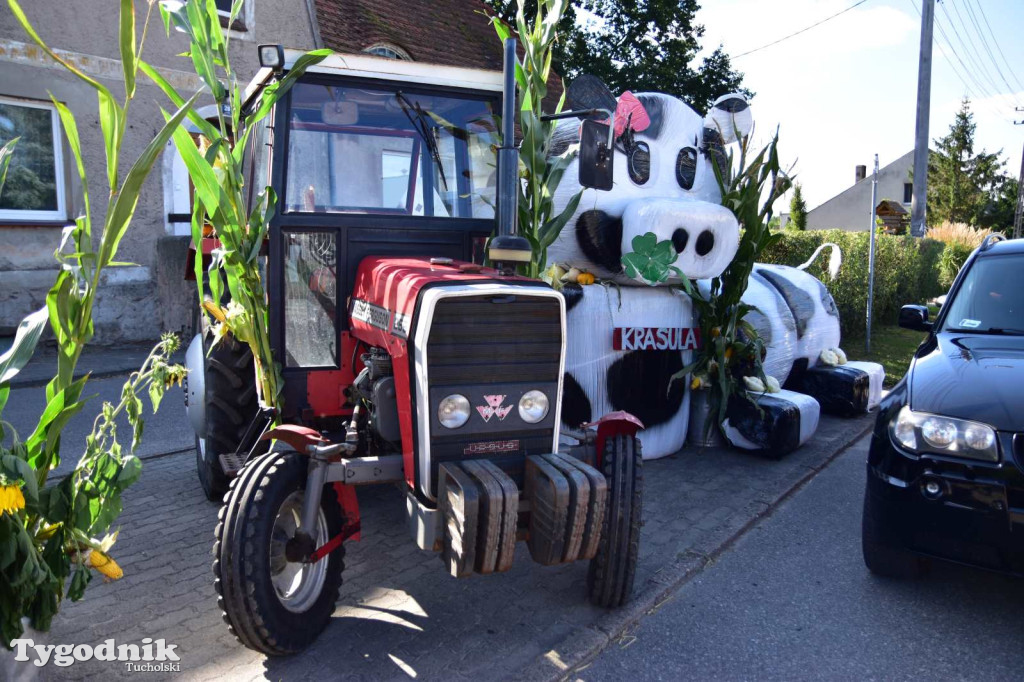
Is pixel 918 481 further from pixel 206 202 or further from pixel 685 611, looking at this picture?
pixel 206 202

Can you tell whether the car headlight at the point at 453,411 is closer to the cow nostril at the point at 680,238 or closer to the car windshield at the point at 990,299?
the cow nostril at the point at 680,238

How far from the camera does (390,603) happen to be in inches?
128

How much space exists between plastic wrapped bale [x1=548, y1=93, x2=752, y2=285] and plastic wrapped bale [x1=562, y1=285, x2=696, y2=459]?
0.17 metres

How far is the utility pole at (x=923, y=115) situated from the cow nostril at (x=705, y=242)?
12573mm

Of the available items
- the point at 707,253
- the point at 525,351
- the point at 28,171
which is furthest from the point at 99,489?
the point at 28,171

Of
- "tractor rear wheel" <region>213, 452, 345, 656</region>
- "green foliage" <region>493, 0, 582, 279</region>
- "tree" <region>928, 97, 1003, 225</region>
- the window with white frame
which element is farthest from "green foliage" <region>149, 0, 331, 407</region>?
"tree" <region>928, 97, 1003, 225</region>

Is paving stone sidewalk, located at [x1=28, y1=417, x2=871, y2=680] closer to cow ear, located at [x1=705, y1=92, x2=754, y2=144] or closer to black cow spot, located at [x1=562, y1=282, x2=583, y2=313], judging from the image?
black cow spot, located at [x1=562, y1=282, x2=583, y2=313]

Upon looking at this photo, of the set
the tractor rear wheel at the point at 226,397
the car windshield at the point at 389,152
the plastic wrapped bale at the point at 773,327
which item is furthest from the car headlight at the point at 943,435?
the tractor rear wheel at the point at 226,397

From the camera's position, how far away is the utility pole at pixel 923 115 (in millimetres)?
15578

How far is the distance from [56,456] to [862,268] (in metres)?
11.6

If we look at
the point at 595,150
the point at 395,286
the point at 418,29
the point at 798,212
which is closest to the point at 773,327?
the point at 595,150

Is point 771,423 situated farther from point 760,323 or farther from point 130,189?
point 130,189

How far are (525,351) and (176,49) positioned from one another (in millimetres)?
8438

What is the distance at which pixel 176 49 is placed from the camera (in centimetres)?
940
